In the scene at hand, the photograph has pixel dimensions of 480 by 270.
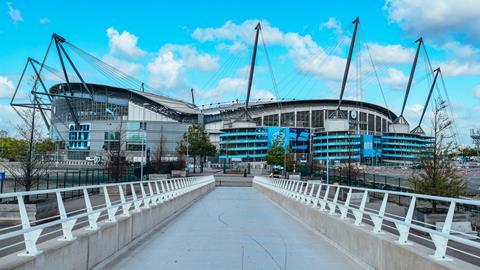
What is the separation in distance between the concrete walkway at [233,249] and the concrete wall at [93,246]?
12.3 inches

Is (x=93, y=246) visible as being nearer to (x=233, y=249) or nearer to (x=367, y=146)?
(x=233, y=249)

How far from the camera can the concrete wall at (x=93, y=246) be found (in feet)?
22.5

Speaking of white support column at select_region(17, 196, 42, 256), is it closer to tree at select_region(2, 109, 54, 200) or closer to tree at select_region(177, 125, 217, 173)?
tree at select_region(2, 109, 54, 200)

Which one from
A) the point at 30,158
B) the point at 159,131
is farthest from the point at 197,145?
the point at 30,158

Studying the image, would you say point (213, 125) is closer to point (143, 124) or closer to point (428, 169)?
point (143, 124)

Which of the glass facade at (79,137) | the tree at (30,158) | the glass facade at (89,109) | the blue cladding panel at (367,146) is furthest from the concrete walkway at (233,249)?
the blue cladding panel at (367,146)

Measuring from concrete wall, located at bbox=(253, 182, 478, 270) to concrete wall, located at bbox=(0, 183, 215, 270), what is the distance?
17.0ft

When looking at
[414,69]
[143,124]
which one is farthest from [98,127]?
[414,69]

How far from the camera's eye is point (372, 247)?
9.99 metres

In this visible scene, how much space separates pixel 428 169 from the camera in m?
26.5

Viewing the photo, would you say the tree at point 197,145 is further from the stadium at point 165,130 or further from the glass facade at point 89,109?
the glass facade at point 89,109

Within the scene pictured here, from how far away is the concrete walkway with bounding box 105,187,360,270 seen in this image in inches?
413

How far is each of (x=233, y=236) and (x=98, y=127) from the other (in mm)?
162284

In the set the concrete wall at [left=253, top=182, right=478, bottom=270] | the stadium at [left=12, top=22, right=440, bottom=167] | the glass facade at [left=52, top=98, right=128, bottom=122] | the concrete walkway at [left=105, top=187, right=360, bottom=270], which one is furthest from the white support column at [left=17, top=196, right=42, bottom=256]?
the glass facade at [left=52, top=98, right=128, bottom=122]
